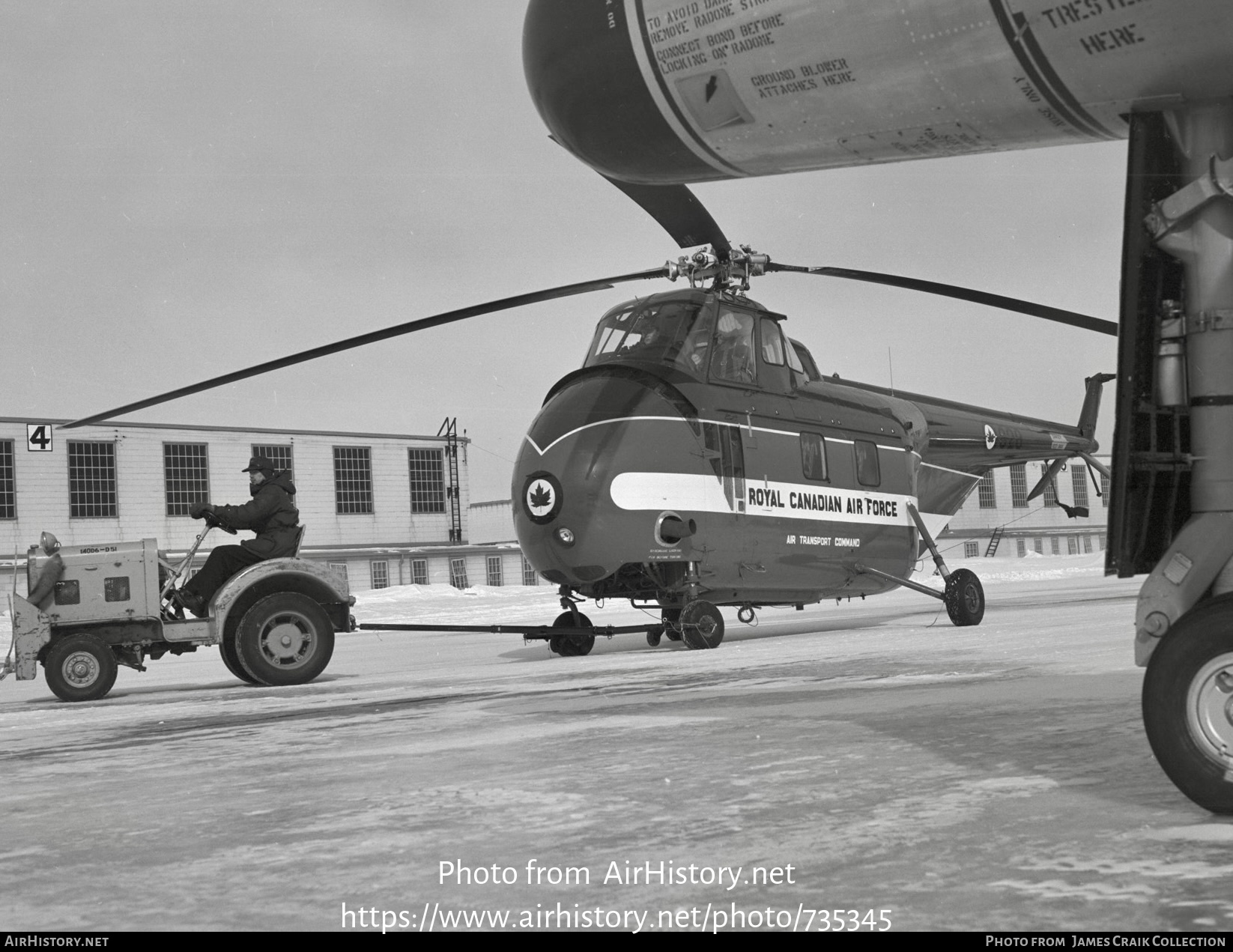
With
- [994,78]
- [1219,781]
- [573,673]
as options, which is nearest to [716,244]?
[573,673]

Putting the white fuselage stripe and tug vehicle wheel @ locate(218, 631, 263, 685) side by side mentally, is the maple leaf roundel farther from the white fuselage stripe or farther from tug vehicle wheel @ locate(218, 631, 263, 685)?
tug vehicle wheel @ locate(218, 631, 263, 685)

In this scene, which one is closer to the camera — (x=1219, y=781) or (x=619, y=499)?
(x=1219, y=781)

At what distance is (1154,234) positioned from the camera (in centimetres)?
343

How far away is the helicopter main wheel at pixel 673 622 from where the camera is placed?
11.7m

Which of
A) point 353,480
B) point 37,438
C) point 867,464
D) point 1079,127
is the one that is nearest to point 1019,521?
point 353,480

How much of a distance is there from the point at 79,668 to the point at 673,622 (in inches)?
214

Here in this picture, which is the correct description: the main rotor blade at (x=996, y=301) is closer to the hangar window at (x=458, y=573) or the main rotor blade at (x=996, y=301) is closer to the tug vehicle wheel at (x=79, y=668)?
the tug vehicle wheel at (x=79, y=668)

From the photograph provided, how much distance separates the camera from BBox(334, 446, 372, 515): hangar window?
3947cm

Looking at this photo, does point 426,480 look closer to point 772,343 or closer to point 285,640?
point 772,343

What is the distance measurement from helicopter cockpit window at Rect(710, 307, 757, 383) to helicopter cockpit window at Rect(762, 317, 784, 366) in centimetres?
27

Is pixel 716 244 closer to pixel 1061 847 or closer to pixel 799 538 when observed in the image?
pixel 799 538

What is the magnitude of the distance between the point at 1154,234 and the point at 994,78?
66 centimetres

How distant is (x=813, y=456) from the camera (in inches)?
519

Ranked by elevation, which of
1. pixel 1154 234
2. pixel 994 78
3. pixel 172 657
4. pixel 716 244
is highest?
pixel 716 244
